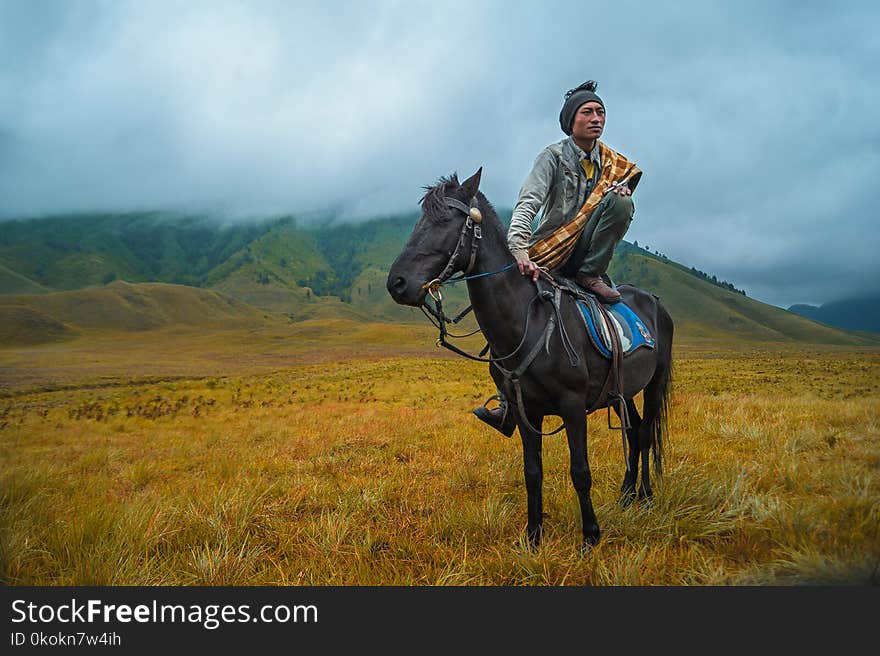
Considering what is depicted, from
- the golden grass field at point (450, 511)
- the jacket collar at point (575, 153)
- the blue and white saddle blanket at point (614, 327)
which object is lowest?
the golden grass field at point (450, 511)

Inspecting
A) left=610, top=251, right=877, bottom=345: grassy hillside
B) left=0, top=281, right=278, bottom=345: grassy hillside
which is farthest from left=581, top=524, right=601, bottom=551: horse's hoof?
left=610, top=251, right=877, bottom=345: grassy hillside

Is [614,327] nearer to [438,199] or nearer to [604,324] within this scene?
[604,324]

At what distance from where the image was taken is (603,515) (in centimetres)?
405

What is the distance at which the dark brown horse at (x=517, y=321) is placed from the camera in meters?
3.20

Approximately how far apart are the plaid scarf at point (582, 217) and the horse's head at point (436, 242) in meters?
0.93

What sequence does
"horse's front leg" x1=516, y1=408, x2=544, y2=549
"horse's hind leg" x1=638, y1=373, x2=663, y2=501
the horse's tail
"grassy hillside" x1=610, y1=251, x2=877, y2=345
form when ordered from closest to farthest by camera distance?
1. "horse's front leg" x1=516, y1=408, x2=544, y2=549
2. "horse's hind leg" x1=638, y1=373, x2=663, y2=501
3. the horse's tail
4. "grassy hillside" x1=610, y1=251, x2=877, y2=345

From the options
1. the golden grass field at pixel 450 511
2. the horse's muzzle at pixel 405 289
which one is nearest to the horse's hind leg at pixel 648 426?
the golden grass field at pixel 450 511

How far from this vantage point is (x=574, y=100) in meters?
3.85

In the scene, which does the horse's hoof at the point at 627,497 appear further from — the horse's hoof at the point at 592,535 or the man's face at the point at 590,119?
the man's face at the point at 590,119

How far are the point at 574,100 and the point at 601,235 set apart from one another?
1314 millimetres

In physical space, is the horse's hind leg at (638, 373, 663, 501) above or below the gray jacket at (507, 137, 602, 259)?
below

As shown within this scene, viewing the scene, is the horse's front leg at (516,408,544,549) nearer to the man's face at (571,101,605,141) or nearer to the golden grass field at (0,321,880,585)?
the golden grass field at (0,321,880,585)

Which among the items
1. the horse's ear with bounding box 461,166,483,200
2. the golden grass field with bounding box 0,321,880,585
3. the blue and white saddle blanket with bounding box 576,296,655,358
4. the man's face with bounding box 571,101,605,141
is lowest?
the golden grass field with bounding box 0,321,880,585

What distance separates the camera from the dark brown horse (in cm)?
320
